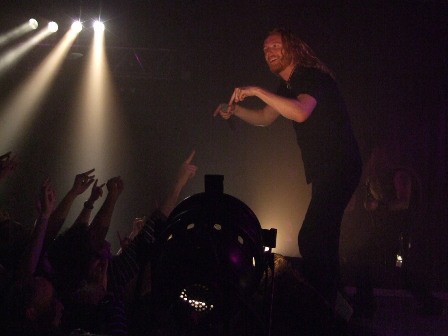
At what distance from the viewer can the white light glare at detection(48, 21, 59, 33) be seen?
5515mm

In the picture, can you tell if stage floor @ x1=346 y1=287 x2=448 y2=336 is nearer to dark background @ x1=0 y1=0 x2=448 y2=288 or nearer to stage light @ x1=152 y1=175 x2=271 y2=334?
dark background @ x1=0 y1=0 x2=448 y2=288

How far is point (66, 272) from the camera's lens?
7.59 ft

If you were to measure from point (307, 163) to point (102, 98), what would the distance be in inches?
121

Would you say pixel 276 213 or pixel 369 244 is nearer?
pixel 369 244

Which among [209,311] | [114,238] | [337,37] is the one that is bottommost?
[209,311]

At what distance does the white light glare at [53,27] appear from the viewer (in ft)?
18.1

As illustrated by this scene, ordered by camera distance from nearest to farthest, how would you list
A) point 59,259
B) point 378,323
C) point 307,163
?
point 59,259
point 378,323
point 307,163

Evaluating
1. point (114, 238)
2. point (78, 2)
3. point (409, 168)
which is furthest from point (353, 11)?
point (114, 238)

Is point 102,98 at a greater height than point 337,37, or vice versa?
point 337,37

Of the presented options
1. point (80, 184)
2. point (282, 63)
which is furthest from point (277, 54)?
point (80, 184)

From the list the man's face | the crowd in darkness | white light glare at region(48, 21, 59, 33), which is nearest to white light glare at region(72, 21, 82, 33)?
white light glare at region(48, 21, 59, 33)

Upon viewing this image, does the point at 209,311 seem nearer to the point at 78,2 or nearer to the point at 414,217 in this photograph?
the point at 414,217

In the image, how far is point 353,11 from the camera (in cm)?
489

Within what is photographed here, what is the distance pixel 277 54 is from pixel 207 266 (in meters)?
3.33
